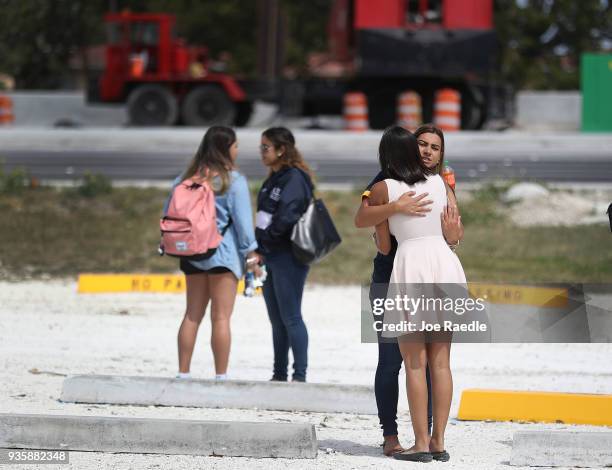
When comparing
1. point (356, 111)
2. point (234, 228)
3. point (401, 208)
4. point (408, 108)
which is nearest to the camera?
point (401, 208)

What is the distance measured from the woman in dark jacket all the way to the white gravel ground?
797mm

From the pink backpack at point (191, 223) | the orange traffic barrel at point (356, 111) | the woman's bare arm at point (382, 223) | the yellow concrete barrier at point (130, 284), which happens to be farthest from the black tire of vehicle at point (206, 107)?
the woman's bare arm at point (382, 223)

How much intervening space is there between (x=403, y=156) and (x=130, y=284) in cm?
661

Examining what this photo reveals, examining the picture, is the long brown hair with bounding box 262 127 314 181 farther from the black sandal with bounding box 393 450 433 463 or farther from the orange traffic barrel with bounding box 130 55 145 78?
the orange traffic barrel with bounding box 130 55 145 78

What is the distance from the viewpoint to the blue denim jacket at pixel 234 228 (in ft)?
24.4

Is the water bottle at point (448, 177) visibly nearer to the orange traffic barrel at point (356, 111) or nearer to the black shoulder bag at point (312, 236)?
the black shoulder bag at point (312, 236)

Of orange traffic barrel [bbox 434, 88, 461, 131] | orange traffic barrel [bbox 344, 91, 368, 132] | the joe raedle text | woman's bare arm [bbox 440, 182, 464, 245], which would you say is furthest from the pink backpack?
orange traffic barrel [bbox 344, 91, 368, 132]

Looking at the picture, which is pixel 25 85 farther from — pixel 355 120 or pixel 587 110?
pixel 587 110

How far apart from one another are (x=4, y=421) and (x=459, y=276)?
2298mm

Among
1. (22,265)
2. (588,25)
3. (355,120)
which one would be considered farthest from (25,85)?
(22,265)

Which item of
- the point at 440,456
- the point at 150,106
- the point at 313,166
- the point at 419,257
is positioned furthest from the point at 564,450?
the point at 150,106

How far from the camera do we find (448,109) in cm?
2594

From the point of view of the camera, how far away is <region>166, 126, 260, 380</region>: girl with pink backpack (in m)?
7.31

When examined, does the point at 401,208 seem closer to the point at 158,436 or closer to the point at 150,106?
the point at 158,436
